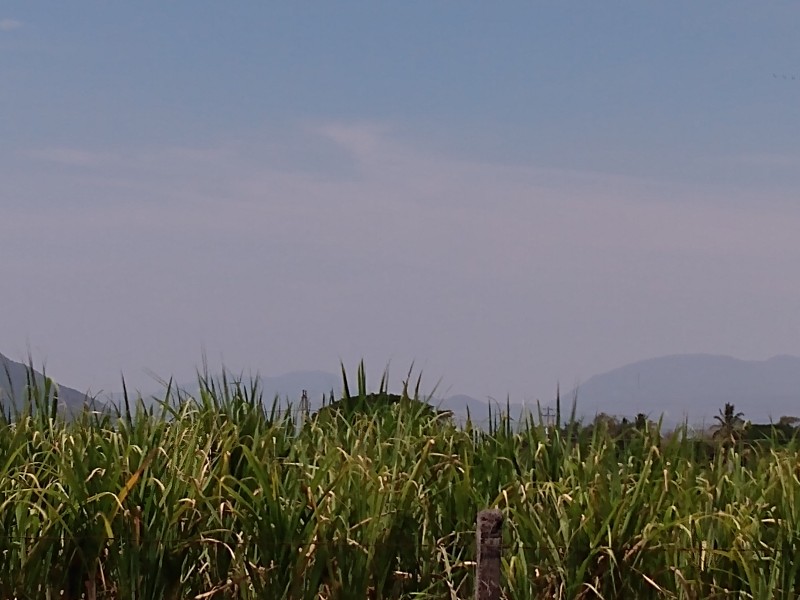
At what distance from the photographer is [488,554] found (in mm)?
5703

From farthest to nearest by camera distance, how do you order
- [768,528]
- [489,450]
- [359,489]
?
[489,450], [768,528], [359,489]

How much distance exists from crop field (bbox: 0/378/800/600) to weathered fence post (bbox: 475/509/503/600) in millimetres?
598

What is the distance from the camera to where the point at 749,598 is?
675cm

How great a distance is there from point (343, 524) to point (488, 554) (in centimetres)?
105

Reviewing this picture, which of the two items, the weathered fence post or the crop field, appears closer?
the weathered fence post

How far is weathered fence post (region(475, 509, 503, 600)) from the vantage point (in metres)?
5.66

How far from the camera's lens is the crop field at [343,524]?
6.29m

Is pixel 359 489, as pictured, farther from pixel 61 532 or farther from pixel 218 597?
pixel 61 532

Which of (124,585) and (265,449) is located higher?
(265,449)

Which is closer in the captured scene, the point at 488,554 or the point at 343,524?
the point at 488,554

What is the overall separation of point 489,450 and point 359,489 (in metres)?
1.61

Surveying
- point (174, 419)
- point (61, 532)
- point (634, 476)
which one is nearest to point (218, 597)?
point (61, 532)

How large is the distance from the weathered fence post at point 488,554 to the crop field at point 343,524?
0.60 meters

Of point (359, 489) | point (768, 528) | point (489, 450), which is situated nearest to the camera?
point (359, 489)
